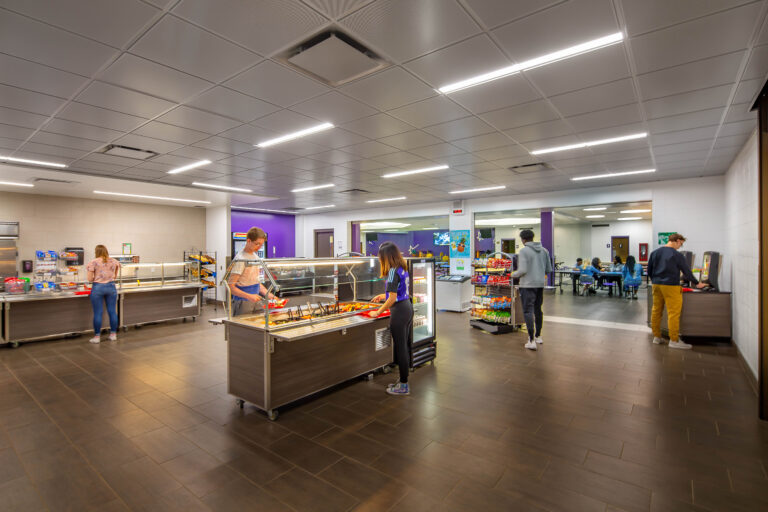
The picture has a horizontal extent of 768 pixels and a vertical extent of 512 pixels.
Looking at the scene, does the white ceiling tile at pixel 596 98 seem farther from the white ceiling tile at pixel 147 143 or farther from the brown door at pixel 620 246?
the brown door at pixel 620 246

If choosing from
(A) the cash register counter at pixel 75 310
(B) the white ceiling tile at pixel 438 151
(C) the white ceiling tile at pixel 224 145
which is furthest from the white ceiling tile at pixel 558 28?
(A) the cash register counter at pixel 75 310

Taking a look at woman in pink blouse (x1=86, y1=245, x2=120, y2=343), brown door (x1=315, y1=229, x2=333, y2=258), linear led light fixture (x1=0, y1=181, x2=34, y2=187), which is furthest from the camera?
brown door (x1=315, y1=229, x2=333, y2=258)

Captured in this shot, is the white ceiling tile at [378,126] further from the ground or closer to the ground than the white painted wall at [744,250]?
further from the ground

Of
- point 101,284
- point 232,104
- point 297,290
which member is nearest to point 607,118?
point 297,290

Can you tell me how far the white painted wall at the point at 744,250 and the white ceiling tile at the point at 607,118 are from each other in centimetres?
156

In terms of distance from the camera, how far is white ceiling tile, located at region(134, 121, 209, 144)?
418 centimetres

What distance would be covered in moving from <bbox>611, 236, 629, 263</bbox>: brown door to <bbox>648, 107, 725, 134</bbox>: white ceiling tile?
15682 mm

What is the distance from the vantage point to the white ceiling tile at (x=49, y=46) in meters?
2.30

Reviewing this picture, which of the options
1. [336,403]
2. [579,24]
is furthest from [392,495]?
[579,24]

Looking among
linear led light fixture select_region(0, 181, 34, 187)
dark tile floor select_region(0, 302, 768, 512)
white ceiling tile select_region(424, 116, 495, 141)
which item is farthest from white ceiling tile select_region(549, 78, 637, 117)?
linear led light fixture select_region(0, 181, 34, 187)

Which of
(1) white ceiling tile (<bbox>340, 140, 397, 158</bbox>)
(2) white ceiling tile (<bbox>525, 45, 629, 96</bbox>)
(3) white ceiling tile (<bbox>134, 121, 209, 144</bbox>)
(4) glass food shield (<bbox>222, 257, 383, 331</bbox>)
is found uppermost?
(1) white ceiling tile (<bbox>340, 140, 397, 158</bbox>)

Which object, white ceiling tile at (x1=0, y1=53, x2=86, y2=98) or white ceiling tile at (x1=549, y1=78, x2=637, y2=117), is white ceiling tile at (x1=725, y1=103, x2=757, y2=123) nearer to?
white ceiling tile at (x1=549, y1=78, x2=637, y2=117)

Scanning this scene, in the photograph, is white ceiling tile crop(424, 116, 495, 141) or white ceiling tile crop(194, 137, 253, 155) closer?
white ceiling tile crop(424, 116, 495, 141)

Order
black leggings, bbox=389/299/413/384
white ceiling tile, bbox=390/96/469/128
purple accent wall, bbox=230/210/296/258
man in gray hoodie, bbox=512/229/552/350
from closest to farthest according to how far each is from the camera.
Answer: white ceiling tile, bbox=390/96/469/128, black leggings, bbox=389/299/413/384, man in gray hoodie, bbox=512/229/552/350, purple accent wall, bbox=230/210/296/258
